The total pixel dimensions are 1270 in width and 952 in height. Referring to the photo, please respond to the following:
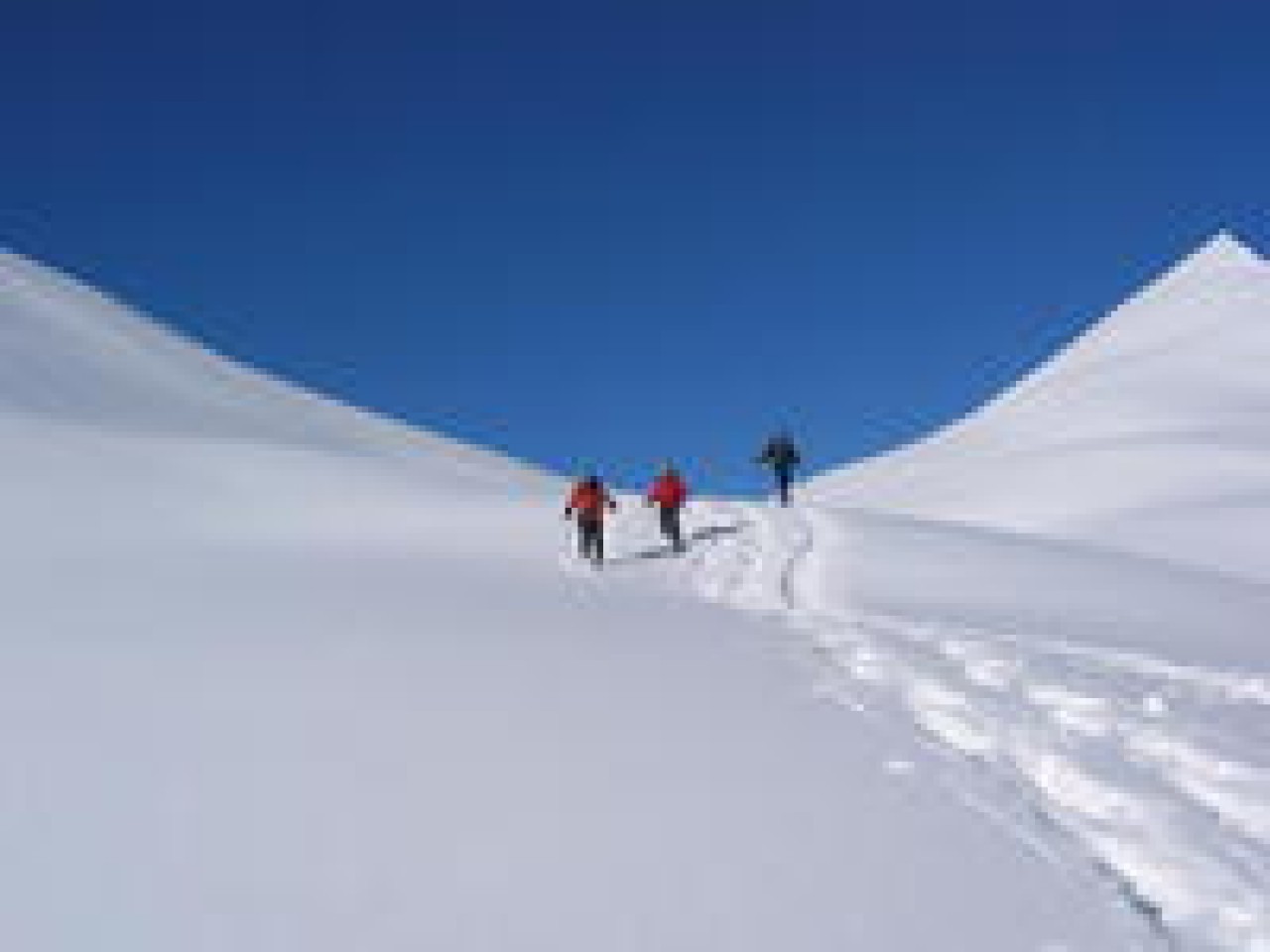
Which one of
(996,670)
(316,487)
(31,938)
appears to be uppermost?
(316,487)

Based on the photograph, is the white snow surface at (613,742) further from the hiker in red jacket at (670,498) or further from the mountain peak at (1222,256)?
the mountain peak at (1222,256)

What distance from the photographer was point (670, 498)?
85.2 feet

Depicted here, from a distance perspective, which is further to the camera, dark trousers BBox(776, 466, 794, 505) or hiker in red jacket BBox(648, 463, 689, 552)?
dark trousers BBox(776, 466, 794, 505)

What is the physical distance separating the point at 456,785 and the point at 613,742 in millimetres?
1380

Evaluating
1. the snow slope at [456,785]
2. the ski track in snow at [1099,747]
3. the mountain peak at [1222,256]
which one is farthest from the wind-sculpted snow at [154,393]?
the mountain peak at [1222,256]

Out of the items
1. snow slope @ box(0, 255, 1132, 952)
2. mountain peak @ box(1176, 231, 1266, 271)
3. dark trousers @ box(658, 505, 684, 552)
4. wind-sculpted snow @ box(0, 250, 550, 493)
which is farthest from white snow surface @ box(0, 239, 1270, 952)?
mountain peak @ box(1176, 231, 1266, 271)

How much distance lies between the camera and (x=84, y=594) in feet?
56.8

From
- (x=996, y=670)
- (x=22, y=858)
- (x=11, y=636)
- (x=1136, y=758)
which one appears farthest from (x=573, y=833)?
(x=11, y=636)

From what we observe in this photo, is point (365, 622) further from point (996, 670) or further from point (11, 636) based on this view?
point (996, 670)

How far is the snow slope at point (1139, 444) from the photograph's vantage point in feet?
150

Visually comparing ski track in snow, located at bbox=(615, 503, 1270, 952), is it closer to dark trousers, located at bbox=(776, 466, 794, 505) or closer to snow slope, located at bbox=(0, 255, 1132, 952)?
snow slope, located at bbox=(0, 255, 1132, 952)

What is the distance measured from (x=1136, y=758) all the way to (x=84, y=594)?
999cm

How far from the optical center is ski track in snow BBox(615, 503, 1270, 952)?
8398mm

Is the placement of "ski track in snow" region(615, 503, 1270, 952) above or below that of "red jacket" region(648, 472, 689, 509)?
below
